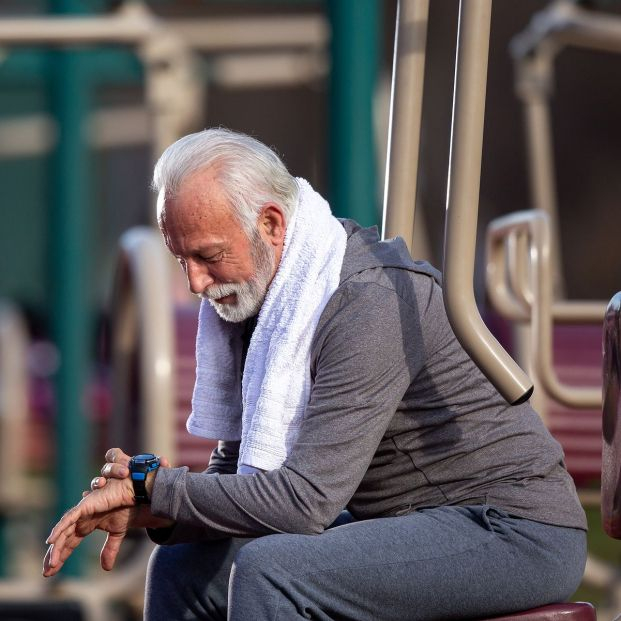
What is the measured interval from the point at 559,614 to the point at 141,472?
0.66 metres

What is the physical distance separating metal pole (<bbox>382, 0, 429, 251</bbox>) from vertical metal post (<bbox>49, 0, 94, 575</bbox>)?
6.53 feet

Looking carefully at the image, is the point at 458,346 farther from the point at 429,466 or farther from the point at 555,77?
the point at 555,77

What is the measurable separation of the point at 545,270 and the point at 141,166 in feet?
27.5

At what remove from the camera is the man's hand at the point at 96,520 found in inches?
77.2

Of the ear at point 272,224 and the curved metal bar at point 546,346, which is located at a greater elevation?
the ear at point 272,224

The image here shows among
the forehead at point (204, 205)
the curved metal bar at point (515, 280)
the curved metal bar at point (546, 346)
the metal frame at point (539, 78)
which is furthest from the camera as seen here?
the metal frame at point (539, 78)

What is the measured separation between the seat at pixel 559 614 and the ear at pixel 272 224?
26.9 inches

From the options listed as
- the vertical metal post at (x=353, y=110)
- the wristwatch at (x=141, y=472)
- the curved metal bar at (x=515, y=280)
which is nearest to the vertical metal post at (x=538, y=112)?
the curved metal bar at (x=515, y=280)

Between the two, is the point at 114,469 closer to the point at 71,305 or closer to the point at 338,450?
the point at 338,450

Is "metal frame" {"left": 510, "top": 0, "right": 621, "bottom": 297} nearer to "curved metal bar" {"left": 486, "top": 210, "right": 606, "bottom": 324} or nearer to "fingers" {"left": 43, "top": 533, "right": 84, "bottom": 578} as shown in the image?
"curved metal bar" {"left": 486, "top": 210, "right": 606, "bottom": 324}

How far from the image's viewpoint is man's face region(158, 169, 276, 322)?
203 centimetres

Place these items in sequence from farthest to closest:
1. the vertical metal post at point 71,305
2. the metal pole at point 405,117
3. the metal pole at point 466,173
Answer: the vertical metal post at point 71,305 → the metal pole at point 405,117 → the metal pole at point 466,173

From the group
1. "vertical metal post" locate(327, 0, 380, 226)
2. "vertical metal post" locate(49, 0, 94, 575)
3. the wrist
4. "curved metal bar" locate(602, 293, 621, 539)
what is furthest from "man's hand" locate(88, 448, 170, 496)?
"vertical metal post" locate(49, 0, 94, 575)

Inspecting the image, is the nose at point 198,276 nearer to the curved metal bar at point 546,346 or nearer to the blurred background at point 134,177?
the blurred background at point 134,177
